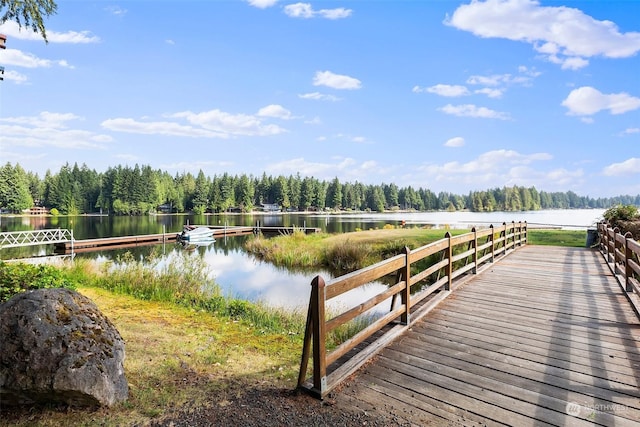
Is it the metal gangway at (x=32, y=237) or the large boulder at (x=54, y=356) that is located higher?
the large boulder at (x=54, y=356)

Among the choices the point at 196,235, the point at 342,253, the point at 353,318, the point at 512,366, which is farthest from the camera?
the point at 196,235

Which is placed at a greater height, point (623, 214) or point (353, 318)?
point (623, 214)

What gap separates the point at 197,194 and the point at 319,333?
11722 centimetres

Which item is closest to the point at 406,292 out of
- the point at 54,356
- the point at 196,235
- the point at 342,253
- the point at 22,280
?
the point at 54,356

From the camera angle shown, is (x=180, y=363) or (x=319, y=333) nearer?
(x=319, y=333)

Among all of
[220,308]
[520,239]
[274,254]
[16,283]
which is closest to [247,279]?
[274,254]

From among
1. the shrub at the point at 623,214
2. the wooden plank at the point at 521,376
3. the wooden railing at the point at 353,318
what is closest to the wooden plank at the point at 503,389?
the wooden plank at the point at 521,376

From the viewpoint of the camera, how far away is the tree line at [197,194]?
3910 inches

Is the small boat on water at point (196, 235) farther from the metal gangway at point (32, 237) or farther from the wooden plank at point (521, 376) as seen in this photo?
the wooden plank at point (521, 376)

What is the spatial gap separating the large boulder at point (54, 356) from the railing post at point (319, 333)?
201 centimetres

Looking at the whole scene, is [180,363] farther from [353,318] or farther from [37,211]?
[37,211]

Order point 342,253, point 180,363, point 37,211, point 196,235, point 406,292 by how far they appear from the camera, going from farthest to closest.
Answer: point 37,211 → point 196,235 → point 342,253 → point 406,292 → point 180,363

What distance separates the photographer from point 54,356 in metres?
3.39

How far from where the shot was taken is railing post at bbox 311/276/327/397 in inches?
145
